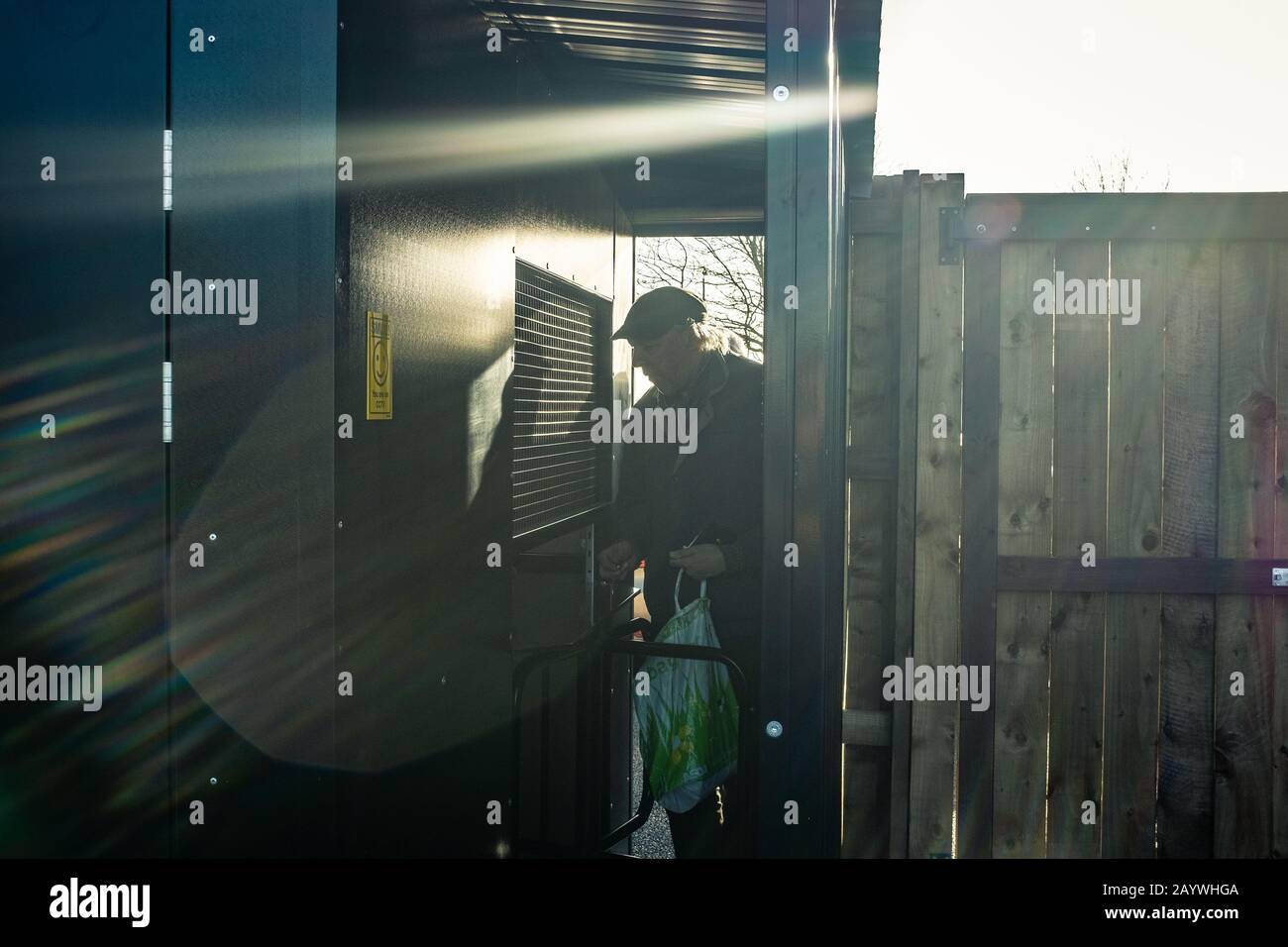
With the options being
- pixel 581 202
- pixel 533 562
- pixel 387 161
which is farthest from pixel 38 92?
pixel 581 202

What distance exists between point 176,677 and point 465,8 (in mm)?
1914

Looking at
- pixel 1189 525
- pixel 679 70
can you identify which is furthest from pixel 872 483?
pixel 679 70

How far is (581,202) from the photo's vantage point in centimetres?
437

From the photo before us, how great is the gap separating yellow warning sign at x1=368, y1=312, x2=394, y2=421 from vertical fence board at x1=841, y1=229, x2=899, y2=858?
2.37m

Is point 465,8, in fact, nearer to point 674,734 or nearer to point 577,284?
point 577,284

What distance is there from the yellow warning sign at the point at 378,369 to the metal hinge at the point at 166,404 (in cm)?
38

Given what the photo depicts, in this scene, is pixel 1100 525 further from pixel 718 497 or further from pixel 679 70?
pixel 679 70

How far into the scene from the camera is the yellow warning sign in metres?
2.15
